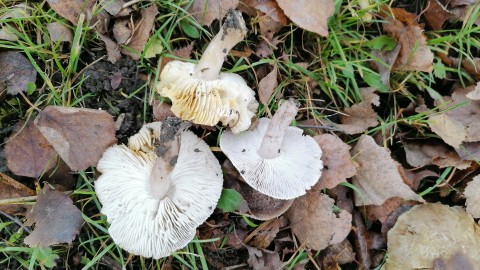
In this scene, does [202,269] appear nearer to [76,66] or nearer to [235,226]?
[235,226]

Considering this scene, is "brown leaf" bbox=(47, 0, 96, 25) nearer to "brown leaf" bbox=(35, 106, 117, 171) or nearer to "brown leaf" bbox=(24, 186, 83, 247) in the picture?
"brown leaf" bbox=(35, 106, 117, 171)

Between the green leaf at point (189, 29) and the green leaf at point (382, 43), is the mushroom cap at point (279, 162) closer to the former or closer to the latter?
the green leaf at point (189, 29)

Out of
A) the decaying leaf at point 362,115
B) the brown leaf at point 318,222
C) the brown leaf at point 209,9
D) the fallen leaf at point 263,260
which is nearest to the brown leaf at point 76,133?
the brown leaf at point 209,9

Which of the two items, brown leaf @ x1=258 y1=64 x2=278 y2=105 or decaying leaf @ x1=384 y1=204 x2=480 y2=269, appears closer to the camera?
decaying leaf @ x1=384 y1=204 x2=480 y2=269

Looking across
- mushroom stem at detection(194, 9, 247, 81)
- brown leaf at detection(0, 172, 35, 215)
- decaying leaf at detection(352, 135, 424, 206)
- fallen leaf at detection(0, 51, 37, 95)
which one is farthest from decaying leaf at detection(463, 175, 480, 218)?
fallen leaf at detection(0, 51, 37, 95)

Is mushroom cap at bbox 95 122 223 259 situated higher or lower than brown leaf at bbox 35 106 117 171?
lower

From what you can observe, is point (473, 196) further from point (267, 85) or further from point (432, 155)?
point (267, 85)

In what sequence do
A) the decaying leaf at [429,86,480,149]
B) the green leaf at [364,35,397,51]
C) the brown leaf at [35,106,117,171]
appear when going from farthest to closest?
the green leaf at [364,35,397,51] < the decaying leaf at [429,86,480,149] < the brown leaf at [35,106,117,171]

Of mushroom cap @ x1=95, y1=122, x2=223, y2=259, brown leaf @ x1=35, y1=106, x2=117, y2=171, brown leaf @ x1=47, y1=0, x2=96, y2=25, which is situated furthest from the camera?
brown leaf @ x1=47, y1=0, x2=96, y2=25

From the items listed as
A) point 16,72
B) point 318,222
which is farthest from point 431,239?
point 16,72
